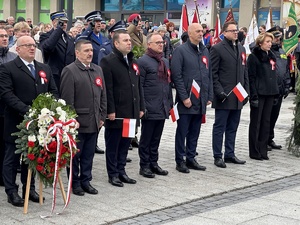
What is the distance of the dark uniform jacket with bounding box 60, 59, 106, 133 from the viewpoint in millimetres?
7234

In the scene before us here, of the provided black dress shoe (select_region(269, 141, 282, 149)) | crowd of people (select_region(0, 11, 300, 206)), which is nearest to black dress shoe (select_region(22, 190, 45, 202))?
crowd of people (select_region(0, 11, 300, 206))

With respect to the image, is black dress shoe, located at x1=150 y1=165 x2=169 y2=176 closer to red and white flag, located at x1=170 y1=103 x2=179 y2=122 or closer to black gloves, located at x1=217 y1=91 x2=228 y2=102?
red and white flag, located at x1=170 y1=103 x2=179 y2=122

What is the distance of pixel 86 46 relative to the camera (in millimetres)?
7414

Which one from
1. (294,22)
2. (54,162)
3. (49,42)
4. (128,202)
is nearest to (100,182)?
(128,202)

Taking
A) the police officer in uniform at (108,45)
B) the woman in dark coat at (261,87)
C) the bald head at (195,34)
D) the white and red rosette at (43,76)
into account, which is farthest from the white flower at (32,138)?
the woman in dark coat at (261,87)

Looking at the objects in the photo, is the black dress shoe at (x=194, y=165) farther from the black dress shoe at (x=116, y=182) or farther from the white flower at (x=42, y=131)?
the white flower at (x=42, y=131)

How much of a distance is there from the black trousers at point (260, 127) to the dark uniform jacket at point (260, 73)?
0.57ft

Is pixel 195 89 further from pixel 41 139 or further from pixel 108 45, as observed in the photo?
pixel 41 139

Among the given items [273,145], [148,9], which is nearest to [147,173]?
[273,145]

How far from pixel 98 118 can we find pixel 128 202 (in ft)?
3.49

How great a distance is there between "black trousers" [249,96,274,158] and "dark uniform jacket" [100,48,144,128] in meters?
2.80

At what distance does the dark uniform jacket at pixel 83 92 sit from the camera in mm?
7234

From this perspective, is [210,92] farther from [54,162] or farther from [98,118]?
[54,162]

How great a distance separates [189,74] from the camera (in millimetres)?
8820
